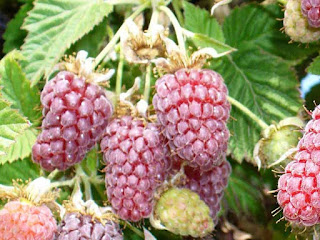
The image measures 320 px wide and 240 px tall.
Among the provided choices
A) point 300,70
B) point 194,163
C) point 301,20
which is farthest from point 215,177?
point 300,70

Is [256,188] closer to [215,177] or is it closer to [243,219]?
[243,219]

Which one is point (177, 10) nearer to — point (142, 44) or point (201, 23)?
point (201, 23)

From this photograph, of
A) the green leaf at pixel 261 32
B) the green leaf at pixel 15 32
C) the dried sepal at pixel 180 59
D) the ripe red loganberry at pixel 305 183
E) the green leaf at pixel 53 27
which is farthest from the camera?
the green leaf at pixel 15 32

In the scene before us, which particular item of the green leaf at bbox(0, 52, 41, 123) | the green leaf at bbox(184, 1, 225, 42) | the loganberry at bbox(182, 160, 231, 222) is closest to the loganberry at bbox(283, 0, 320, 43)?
the green leaf at bbox(184, 1, 225, 42)

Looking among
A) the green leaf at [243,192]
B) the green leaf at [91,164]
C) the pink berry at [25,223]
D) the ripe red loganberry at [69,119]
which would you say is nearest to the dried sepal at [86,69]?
the ripe red loganberry at [69,119]

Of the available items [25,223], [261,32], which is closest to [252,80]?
[261,32]

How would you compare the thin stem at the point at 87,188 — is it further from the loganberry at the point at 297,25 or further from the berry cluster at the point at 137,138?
the loganberry at the point at 297,25

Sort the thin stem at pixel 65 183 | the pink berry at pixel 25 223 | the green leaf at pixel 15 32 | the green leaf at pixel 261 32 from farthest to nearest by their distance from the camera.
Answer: the green leaf at pixel 15 32
the green leaf at pixel 261 32
the thin stem at pixel 65 183
the pink berry at pixel 25 223

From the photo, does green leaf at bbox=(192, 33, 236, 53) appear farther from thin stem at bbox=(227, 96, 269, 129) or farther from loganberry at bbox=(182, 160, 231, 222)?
loganberry at bbox=(182, 160, 231, 222)
